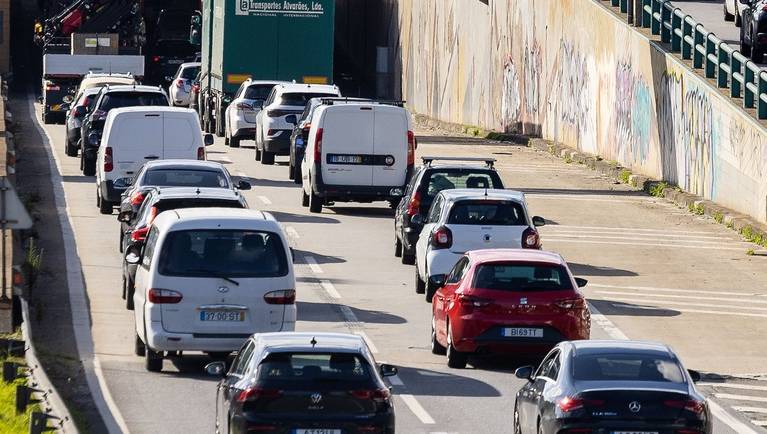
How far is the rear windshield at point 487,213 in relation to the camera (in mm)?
26062

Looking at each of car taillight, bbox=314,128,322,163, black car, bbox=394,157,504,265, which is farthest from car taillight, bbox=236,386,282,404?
car taillight, bbox=314,128,322,163

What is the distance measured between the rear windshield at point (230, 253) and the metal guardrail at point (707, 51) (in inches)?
675

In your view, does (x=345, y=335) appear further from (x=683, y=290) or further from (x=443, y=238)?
(x=683, y=290)

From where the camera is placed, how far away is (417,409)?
61.6 ft

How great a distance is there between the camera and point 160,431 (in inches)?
680

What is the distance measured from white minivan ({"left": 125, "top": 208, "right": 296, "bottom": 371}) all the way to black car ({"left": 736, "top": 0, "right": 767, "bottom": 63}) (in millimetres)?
23426

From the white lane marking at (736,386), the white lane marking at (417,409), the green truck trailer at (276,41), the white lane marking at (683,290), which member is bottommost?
the white lane marking at (683,290)

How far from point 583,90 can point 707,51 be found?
9103 millimetres

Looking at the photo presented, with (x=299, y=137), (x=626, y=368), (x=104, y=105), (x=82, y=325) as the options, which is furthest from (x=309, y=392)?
(x=104, y=105)

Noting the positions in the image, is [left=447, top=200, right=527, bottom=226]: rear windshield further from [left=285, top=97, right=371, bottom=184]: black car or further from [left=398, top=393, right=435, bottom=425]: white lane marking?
[left=285, top=97, right=371, bottom=184]: black car

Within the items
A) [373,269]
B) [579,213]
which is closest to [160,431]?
[373,269]

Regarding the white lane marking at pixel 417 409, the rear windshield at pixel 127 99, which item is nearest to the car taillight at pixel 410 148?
the rear windshield at pixel 127 99

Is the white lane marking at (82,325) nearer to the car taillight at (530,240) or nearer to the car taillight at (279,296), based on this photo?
the car taillight at (279,296)

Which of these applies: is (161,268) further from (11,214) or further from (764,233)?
(764,233)
